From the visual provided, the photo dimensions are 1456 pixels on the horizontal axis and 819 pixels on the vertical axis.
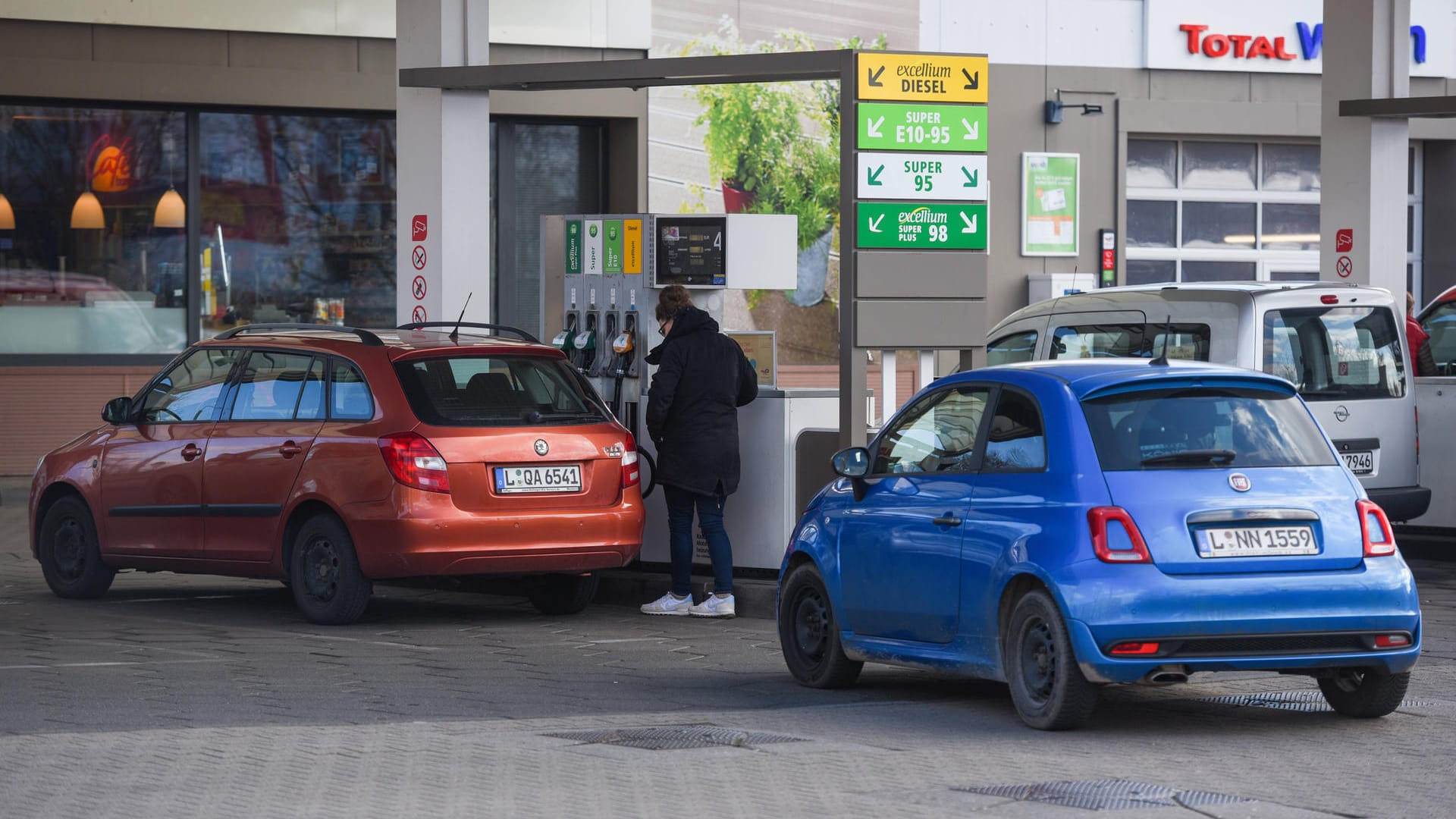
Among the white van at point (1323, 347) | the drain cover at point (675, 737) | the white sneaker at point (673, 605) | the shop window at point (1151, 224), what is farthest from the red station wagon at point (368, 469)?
the shop window at point (1151, 224)

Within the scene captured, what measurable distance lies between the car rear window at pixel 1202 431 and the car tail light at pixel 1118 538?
9.0 inches

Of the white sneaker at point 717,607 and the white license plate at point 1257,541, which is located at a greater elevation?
the white license plate at point 1257,541

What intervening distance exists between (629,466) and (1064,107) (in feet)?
50.1

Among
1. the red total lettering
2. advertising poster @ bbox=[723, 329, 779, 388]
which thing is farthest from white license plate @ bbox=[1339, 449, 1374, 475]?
the red total lettering

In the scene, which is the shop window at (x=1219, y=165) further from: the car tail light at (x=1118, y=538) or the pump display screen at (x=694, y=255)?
the car tail light at (x=1118, y=538)

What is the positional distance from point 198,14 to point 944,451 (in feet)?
48.5

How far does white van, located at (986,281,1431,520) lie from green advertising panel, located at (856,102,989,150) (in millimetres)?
1932

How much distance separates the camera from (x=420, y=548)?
10.9 metres

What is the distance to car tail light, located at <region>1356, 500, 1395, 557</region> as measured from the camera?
25.4ft

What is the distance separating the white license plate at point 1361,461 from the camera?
1348 cm

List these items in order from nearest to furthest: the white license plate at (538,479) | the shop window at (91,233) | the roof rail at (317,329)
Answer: the white license plate at (538,479) → the roof rail at (317,329) → the shop window at (91,233)

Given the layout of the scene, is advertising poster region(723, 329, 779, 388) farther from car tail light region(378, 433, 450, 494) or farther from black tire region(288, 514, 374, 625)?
black tire region(288, 514, 374, 625)

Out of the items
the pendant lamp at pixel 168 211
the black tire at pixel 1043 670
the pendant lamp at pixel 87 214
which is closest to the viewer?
the black tire at pixel 1043 670

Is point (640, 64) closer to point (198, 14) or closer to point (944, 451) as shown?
point (944, 451)
